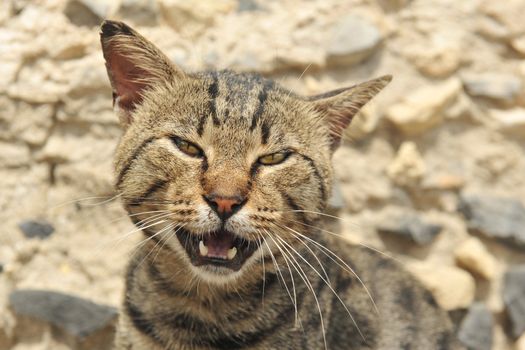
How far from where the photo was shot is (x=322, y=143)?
2572mm

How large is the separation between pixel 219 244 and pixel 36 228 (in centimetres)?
139

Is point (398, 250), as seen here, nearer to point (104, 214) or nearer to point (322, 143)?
point (322, 143)

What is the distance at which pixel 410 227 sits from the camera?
3.58m

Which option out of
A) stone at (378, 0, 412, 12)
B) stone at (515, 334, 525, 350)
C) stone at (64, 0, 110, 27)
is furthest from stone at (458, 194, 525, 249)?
stone at (64, 0, 110, 27)

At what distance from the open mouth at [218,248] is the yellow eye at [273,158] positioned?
291 millimetres

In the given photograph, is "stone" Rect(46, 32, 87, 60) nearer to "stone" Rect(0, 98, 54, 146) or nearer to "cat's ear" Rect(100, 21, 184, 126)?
"stone" Rect(0, 98, 54, 146)

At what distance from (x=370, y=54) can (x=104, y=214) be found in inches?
66.5

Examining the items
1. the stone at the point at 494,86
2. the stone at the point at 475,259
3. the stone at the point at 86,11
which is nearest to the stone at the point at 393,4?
the stone at the point at 494,86

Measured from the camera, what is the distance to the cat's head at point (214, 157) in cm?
215

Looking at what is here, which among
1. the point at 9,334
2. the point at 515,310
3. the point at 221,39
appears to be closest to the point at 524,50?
the point at 515,310

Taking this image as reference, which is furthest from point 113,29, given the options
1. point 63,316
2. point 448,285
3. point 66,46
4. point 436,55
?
point 448,285

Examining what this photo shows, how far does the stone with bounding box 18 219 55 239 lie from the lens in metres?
3.18

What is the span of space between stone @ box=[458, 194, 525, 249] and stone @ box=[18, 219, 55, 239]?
2.23 metres

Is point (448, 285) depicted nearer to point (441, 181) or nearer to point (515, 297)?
point (515, 297)
